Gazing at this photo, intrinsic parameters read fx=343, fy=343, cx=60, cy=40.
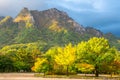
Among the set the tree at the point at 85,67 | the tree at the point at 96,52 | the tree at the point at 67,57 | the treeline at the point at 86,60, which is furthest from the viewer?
the tree at the point at 67,57

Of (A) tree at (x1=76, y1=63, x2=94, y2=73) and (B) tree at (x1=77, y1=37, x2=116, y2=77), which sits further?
(B) tree at (x1=77, y1=37, x2=116, y2=77)

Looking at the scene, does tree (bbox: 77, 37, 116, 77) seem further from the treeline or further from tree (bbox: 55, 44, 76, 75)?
tree (bbox: 55, 44, 76, 75)

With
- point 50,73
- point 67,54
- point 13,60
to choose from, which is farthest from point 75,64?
point 13,60

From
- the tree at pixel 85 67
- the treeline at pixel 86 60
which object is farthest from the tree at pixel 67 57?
the tree at pixel 85 67

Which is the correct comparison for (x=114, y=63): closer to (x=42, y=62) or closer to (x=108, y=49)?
(x=108, y=49)

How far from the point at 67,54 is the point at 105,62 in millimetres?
13830

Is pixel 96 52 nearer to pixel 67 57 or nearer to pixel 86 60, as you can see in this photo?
pixel 86 60

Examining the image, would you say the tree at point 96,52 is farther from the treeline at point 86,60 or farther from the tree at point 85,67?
the tree at point 85,67

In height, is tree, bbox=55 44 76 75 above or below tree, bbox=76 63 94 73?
above

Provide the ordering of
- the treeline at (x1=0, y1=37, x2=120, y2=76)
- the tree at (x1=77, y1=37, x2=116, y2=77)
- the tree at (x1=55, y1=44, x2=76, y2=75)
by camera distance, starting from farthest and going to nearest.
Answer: the tree at (x1=55, y1=44, x2=76, y2=75), the treeline at (x1=0, y1=37, x2=120, y2=76), the tree at (x1=77, y1=37, x2=116, y2=77)

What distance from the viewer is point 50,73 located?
122375 mm

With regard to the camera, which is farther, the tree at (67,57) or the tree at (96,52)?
the tree at (67,57)

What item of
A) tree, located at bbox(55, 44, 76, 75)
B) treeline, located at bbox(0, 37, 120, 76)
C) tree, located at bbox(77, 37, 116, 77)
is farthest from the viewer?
tree, located at bbox(55, 44, 76, 75)

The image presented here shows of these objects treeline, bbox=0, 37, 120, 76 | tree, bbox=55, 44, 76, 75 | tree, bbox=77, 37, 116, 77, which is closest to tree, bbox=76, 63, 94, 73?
treeline, bbox=0, 37, 120, 76
